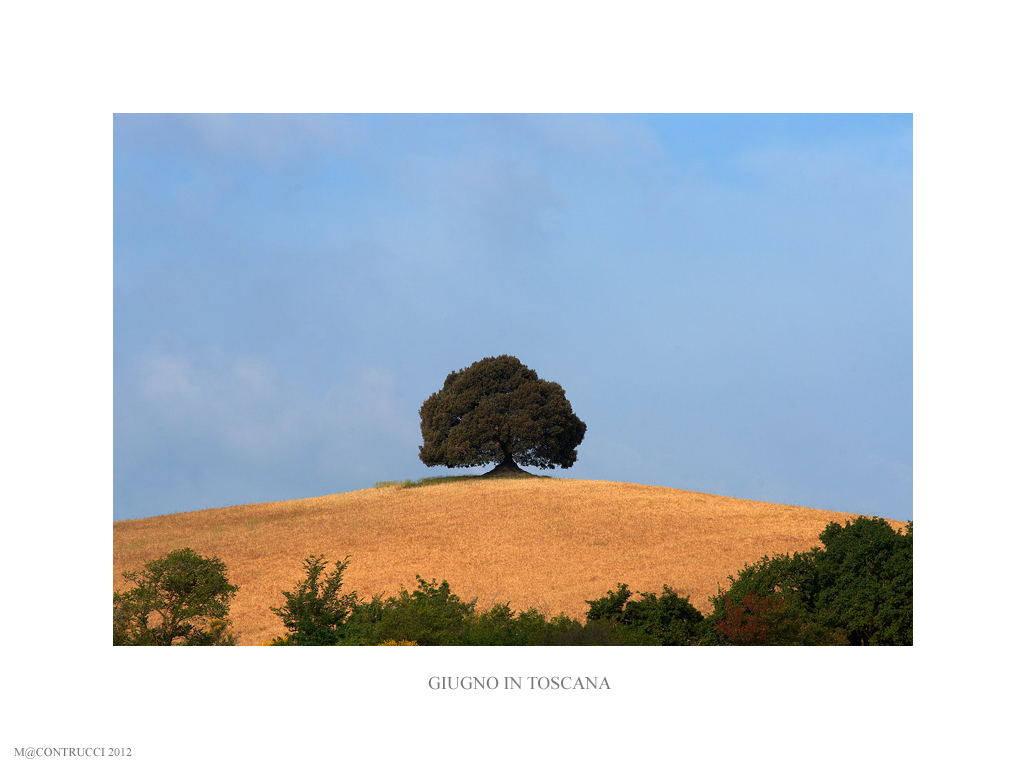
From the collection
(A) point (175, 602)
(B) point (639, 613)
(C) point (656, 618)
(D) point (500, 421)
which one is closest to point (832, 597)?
(C) point (656, 618)

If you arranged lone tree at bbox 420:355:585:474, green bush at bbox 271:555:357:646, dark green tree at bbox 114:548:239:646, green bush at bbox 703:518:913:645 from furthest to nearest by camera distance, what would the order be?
lone tree at bbox 420:355:585:474 → dark green tree at bbox 114:548:239:646 → green bush at bbox 271:555:357:646 → green bush at bbox 703:518:913:645

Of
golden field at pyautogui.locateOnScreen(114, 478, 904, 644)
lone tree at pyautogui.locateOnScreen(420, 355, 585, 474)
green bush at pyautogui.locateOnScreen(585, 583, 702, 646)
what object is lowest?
golden field at pyautogui.locateOnScreen(114, 478, 904, 644)

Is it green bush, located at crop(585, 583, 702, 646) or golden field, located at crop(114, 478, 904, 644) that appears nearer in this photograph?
green bush, located at crop(585, 583, 702, 646)

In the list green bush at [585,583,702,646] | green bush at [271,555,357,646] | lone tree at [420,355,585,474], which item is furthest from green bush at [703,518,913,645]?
lone tree at [420,355,585,474]

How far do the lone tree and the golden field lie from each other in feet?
7.62

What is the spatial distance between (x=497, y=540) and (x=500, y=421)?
40.6ft

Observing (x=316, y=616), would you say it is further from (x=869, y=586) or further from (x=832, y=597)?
(x=869, y=586)

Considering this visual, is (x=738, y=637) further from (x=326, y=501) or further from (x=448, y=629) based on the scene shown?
(x=326, y=501)

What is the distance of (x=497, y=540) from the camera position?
21.2 metres

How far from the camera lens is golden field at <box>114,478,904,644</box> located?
1616 centimetres

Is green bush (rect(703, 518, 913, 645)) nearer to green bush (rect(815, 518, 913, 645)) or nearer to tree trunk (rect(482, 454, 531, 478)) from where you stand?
green bush (rect(815, 518, 913, 645))

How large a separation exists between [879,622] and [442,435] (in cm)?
2514
